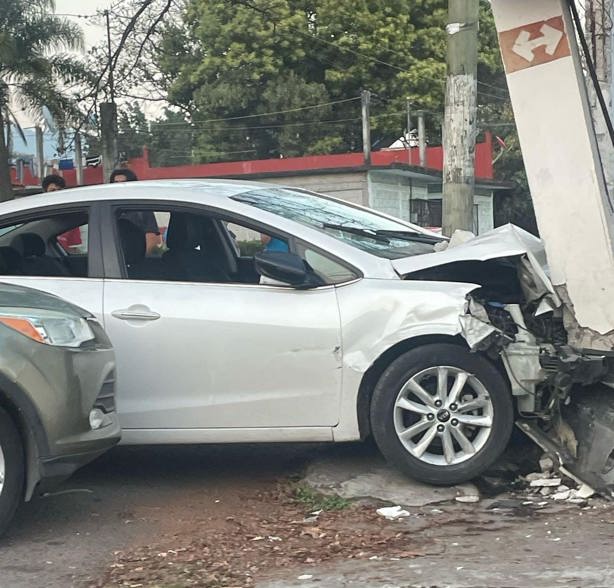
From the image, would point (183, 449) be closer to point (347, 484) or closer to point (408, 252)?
point (347, 484)

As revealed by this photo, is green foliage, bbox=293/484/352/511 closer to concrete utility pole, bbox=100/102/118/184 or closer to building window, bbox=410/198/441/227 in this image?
concrete utility pole, bbox=100/102/118/184

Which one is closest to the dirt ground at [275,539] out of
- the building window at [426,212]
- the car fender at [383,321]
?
the car fender at [383,321]

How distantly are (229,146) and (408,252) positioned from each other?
3273cm

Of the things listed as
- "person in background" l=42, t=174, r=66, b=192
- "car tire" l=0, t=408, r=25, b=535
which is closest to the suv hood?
"car tire" l=0, t=408, r=25, b=535

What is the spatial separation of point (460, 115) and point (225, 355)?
349cm

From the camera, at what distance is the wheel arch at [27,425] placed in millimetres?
4215

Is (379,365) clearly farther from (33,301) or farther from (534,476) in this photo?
(33,301)

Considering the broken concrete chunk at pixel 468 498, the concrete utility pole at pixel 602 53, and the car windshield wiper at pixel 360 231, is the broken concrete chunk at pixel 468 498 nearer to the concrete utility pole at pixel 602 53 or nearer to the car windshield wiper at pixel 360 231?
the car windshield wiper at pixel 360 231

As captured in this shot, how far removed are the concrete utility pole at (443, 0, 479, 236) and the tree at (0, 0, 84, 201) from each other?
55.0 ft

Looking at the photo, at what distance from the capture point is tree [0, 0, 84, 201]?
22469 millimetres

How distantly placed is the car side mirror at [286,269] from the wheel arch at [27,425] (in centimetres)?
141

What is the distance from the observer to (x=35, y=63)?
76.1 feet

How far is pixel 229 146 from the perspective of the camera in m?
37.5

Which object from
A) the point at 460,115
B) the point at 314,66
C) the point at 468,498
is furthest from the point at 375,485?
the point at 314,66
